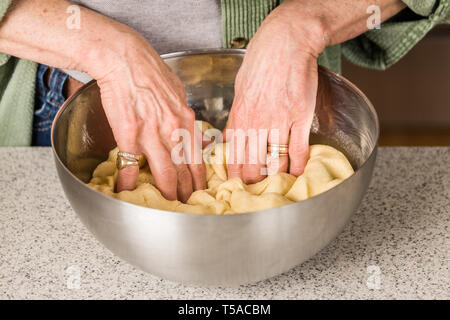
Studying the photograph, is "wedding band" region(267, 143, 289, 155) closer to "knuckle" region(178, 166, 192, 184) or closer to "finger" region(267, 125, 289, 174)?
"finger" region(267, 125, 289, 174)

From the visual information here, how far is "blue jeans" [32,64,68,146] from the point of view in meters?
1.15

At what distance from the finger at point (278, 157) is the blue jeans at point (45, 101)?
20.8 inches

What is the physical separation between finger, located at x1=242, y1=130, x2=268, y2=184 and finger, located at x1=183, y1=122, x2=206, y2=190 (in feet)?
0.25

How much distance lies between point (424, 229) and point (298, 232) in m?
0.34

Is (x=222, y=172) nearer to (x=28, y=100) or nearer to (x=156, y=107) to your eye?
(x=156, y=107)

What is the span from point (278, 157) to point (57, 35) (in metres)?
0.43

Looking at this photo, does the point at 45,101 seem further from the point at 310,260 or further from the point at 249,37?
the point at 310,260

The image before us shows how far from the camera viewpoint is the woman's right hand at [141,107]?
837mm

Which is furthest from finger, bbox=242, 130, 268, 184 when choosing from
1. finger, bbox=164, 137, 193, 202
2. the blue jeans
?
the blue jeans

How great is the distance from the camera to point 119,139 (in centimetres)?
85

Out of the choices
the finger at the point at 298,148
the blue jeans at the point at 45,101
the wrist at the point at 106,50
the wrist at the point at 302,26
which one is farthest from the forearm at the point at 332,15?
the blue jeans at the point at 45,101

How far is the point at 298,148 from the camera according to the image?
2.95ft

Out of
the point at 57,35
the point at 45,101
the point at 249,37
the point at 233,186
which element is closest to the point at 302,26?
the point at 249,37
